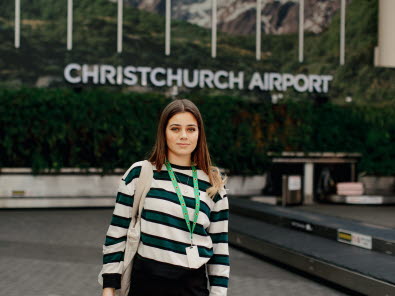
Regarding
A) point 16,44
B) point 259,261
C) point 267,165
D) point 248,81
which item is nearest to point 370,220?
point 267,165

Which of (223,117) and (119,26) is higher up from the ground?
(119,26)

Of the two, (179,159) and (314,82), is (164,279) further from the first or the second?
(314,82)

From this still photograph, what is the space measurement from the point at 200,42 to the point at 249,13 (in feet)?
7.36

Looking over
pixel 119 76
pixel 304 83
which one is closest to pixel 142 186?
pixel 119 76

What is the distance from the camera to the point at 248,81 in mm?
21484

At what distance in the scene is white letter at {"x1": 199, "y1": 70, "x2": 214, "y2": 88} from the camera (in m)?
20.9

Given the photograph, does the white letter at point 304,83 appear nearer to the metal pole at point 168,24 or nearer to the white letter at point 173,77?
the white letter at point 173,77

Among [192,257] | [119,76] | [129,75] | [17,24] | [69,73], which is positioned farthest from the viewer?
[129,75]

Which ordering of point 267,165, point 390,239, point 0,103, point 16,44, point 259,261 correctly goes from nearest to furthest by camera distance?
point 390,239, point 259,261, point 0,103, point 267,165, point 16,44

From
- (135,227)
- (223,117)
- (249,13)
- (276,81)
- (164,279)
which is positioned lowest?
(164,279)

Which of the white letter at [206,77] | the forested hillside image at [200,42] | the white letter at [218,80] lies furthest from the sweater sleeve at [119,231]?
the white letter at [218,80]

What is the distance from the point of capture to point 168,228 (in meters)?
2.77

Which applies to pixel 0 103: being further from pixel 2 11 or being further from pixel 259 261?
pixel 259 261

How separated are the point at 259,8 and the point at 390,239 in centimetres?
1575
